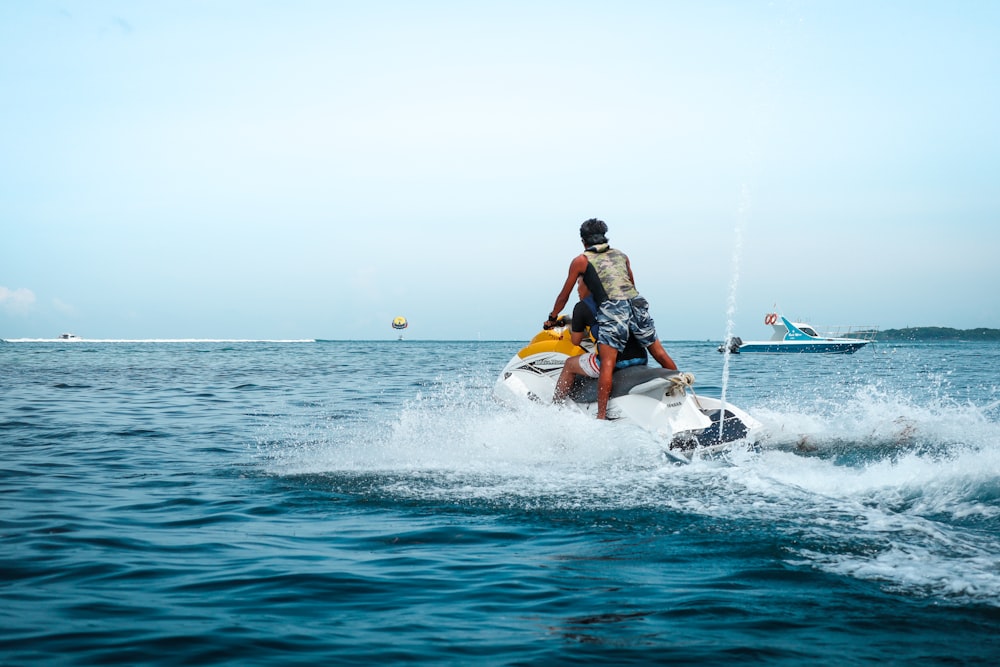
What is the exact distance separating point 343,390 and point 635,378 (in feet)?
43.2

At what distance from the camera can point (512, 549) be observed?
16.1ft

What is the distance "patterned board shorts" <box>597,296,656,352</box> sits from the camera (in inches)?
311

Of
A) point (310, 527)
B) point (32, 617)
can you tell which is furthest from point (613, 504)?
point (32, 617)

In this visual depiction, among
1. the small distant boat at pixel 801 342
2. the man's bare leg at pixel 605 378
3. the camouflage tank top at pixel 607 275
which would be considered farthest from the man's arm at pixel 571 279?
the small distant boat at pixel 801 342

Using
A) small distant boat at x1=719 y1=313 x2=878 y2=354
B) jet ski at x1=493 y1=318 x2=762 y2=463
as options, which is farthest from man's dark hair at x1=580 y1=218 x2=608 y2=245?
small distant boat at x1=719 y1=313 x2=878 y2=354

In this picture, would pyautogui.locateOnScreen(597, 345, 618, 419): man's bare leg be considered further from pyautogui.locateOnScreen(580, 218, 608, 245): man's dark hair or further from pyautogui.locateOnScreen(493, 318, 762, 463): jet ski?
pyautogui.locateOnScreen(580, 218, 608, 245): man's dark hair

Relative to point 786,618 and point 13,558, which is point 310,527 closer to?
point 13,558

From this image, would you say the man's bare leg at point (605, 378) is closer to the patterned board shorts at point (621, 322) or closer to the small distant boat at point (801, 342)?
the patterned board shorts at point (621, 322)

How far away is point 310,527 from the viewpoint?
18.3ft

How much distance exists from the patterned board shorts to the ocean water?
82 centimetres

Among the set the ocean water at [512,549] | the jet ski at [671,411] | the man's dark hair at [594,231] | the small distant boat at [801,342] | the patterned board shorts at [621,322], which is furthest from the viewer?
the small distant boat at [801,342]

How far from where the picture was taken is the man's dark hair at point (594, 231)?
8.16m

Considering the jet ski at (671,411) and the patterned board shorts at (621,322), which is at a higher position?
the patterned board shorts at (621,322)

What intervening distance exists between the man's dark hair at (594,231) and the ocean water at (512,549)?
5.76ft
